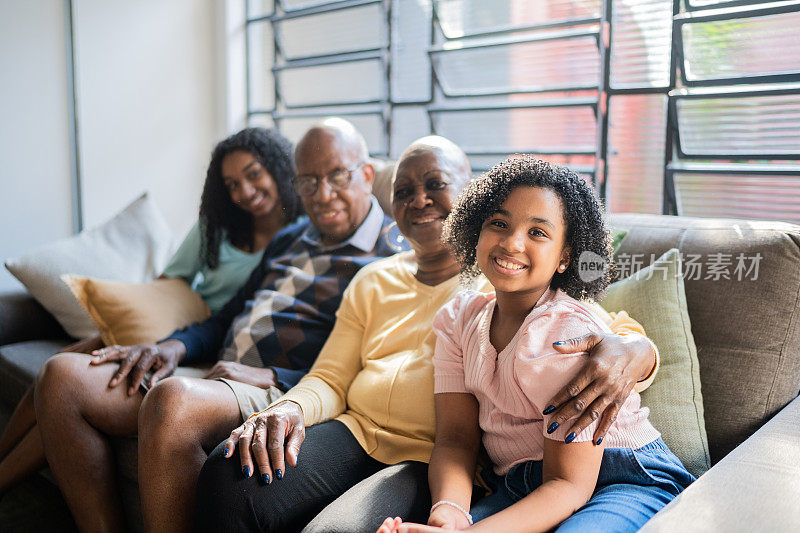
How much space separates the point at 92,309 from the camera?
6.93ft

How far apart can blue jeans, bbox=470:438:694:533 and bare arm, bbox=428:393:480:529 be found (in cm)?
6

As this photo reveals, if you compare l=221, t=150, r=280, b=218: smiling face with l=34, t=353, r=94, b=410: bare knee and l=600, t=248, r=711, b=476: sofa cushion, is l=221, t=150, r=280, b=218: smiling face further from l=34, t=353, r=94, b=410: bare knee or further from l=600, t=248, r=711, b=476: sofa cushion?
l=600, t=248, r=711, b=476: sofa cushion

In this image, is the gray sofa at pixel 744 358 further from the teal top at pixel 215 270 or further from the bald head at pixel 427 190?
the teal top at pixel 215 270

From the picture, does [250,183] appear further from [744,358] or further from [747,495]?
[747,495]

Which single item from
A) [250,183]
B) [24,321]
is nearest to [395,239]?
[250,183]

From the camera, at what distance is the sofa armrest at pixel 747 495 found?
88 centimetres

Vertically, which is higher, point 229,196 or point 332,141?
point 332,141

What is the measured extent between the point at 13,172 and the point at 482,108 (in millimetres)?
2231

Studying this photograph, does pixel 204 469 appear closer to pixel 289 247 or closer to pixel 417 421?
pixel 417 421

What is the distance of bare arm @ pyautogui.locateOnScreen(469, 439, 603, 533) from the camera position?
0.98m

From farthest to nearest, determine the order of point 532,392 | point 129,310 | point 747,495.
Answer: point 129,310, point 532,392, point 747,495

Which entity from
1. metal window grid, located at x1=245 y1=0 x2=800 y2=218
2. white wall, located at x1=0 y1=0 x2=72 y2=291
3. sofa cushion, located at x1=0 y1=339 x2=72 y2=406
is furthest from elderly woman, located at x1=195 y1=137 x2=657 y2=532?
white wall, located at x1=0 y1=0 x2=72 y2=291

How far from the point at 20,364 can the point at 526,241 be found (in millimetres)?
1830

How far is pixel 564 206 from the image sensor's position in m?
1.13
